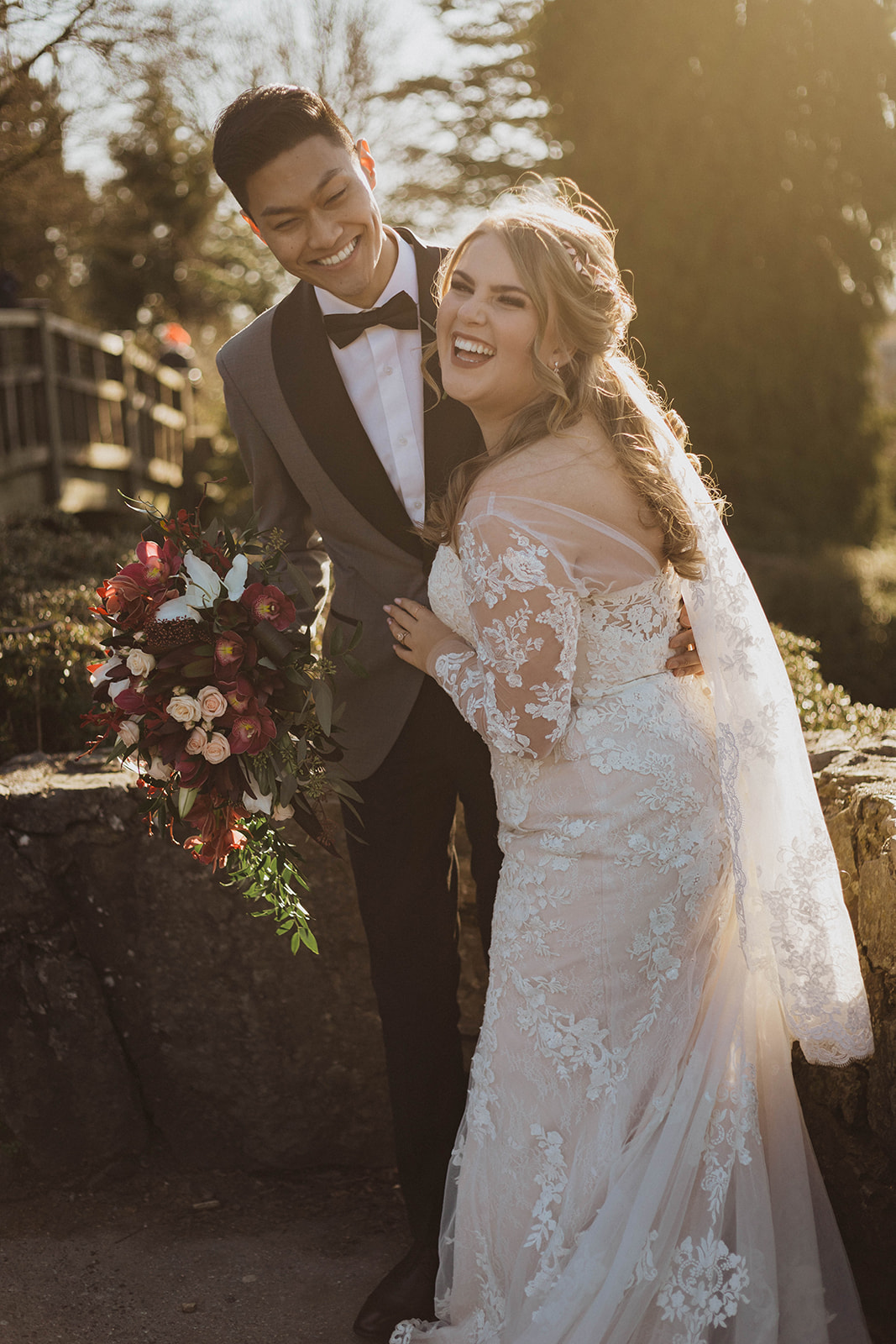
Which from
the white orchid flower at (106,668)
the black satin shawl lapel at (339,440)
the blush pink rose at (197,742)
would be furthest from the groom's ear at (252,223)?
the blush pink rose at (197,742)

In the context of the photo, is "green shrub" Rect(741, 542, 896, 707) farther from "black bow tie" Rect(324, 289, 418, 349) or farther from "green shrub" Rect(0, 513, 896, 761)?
"black bow tie" Rect(324, 289, 418, 349)

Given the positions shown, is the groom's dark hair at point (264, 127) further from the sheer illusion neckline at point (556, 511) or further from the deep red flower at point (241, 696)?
the deep red flower at point (241, 696)

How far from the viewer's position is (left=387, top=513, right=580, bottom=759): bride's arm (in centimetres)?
210

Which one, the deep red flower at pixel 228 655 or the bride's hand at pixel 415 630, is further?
the bride's hand at pixel 415 630

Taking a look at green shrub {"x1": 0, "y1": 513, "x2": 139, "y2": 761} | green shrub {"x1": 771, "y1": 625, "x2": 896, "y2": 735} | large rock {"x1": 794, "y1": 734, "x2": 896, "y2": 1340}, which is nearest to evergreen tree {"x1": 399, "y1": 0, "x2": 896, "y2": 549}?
green shrub {"x1": 771, "y1": 625, "x2": 896, "y2": 735}

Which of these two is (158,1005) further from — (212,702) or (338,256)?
(338,256)

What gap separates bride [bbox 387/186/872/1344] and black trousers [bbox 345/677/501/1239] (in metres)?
0.37

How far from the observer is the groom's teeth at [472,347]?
7.39ft

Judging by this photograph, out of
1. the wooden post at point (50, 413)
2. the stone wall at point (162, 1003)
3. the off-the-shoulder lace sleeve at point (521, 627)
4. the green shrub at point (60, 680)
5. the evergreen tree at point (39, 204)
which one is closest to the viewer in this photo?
the off-the-shoulder lace sleeve at point (521, 627)

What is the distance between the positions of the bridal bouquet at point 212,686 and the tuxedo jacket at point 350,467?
0.22m

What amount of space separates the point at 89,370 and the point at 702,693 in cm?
1346

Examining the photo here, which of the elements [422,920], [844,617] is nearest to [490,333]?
[422,920]

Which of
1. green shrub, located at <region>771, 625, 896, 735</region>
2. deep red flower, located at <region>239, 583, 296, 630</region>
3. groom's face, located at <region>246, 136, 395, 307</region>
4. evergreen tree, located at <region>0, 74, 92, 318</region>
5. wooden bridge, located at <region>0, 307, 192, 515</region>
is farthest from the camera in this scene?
wooden bridge, located at <region>0, 307, 192, 515</region>

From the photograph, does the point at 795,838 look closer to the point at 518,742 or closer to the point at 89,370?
the point at 518,742
